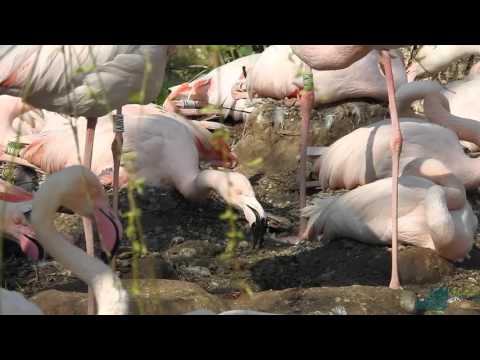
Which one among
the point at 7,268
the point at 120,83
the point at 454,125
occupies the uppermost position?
→ the point at 120,83

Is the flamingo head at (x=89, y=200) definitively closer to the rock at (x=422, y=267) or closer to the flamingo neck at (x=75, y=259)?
the flamingo neck at (x=75, y=259)

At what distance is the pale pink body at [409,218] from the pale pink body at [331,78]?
4.30 feet

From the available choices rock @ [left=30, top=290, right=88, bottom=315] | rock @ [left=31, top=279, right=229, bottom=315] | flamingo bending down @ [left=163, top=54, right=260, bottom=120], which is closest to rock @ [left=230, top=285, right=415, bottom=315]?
rock @ [left=31, top=279, right=229, bottom=315]

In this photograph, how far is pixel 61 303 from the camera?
347cm

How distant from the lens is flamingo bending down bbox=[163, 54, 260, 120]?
6.76 metres

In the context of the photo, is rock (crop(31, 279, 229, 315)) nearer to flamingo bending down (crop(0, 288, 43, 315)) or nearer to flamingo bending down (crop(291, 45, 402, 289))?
flamingo bending down (crop(0, 288, 43, 315))

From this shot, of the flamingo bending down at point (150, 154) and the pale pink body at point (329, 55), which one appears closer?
the pale pink body at point (329, 55)

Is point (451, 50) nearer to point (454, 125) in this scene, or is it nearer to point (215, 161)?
point (454, 125)

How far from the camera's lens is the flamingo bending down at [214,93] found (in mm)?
6758

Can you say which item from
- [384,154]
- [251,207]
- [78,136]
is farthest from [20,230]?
[384,154]

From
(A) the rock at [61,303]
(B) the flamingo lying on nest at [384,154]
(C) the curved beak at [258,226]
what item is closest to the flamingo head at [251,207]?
(C) the curved beak at [258,226]

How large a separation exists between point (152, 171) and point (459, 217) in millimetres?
1804

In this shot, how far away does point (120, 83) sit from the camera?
4273mm

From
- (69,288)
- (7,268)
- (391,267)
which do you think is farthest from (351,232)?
(7,268)
